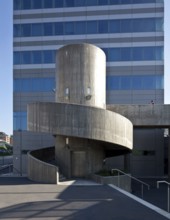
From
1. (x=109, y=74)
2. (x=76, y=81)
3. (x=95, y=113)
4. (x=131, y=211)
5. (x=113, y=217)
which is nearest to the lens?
(x=113, y=217)

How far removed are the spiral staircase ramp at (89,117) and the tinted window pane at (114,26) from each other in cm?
1281

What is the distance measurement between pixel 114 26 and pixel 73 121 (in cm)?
1871

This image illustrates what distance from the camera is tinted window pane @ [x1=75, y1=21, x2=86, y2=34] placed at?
3169 centimetres

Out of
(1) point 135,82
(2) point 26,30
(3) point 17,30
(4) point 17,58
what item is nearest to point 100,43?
(1) point 135,82

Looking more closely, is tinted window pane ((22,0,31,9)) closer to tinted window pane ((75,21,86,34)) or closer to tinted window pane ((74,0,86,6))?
tinted window pane ((74,0,86,6))

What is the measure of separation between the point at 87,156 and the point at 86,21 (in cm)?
1860

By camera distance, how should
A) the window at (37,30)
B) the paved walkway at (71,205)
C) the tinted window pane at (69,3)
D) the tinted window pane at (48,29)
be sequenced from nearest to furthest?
1. the paved walkway at (71,205)
2. the tinted window pane at (48,29)
3. the window at (37,30)
4. the tinted window pane at (69,3)

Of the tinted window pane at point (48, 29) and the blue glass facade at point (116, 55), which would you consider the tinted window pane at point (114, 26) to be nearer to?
the blue glass facade at point (116, 55)

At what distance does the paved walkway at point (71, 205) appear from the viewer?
8953mm

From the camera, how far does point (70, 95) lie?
61.2 ft

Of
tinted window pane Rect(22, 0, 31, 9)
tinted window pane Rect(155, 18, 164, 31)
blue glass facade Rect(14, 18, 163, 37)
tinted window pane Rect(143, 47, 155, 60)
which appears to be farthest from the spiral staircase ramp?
tinted window pane Rect(22, 0, 31, 9)

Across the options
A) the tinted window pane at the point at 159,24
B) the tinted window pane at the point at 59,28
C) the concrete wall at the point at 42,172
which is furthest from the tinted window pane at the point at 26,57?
the concrete wall at the point at 42,172

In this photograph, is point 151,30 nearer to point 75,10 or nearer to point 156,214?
point 75,10

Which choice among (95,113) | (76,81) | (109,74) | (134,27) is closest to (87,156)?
(95,113)
